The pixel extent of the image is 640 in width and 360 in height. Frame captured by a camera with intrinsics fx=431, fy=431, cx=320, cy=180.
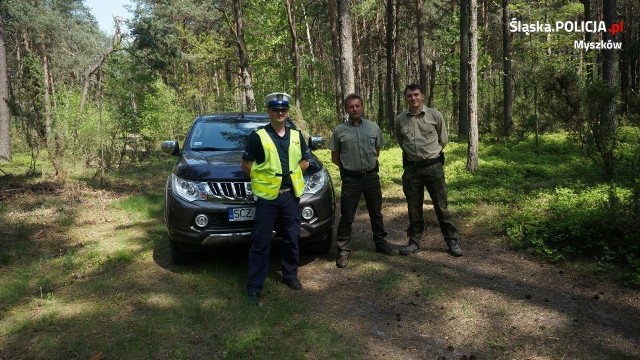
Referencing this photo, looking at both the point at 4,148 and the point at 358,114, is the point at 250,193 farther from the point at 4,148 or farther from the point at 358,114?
the point at 4,148

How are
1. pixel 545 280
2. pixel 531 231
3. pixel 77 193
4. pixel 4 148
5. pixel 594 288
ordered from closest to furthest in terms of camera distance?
pixel 594 288 < pixel 545 280 < pixel 531 231 < pixel 77 193 < pixel 4 148

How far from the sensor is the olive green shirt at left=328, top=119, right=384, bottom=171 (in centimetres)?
523

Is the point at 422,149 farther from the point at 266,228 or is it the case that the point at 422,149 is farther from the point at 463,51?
the point at 463,51

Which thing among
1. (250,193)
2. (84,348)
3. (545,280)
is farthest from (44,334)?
(545,280)

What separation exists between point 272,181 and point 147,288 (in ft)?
6.14

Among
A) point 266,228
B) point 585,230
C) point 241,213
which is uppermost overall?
point 241,213

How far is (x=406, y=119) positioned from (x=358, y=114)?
0.66 m

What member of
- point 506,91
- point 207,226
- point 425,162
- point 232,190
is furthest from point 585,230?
point 506,91

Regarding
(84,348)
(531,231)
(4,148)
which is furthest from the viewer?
(4,148)

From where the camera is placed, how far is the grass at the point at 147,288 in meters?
3.54

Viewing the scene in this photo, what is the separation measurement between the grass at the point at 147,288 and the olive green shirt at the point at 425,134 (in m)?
1.38

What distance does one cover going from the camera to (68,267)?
5398 mm

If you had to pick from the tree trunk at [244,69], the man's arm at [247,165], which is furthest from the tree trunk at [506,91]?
the man's arm at [247,165]

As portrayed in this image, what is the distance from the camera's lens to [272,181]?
4242mm
